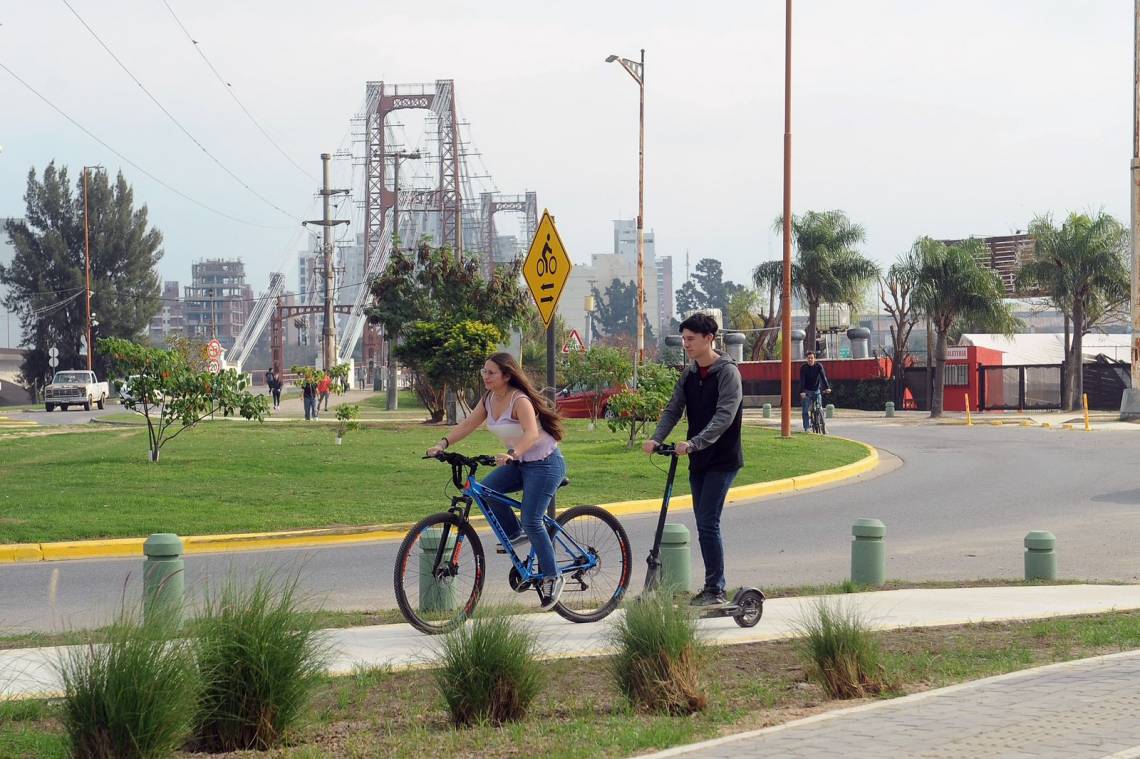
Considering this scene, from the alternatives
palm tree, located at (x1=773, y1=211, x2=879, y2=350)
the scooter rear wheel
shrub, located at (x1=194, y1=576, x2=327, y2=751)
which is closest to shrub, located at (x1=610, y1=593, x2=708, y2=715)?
shrub, located at (x1=194, y1=576, x2=327, y2=751)

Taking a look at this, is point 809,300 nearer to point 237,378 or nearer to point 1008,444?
point 1008,444

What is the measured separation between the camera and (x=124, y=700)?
509 cm

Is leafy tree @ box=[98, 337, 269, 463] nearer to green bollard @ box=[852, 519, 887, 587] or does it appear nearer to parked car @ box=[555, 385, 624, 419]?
green bollard @ box=[852, 519, 887, 587]

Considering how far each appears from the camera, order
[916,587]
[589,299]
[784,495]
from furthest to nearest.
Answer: [589,299] → [784,495] → [916,587]

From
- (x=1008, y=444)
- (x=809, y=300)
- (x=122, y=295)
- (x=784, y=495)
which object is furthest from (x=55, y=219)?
(x=784, y=495)

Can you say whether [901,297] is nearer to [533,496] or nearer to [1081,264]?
[1081,264]

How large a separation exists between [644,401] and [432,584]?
48.7 ft

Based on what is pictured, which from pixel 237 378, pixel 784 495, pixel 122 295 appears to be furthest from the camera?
pixel 122 295

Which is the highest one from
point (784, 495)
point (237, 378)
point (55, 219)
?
point (55, 219)

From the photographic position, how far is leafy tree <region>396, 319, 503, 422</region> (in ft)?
108

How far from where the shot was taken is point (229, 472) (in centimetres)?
1938

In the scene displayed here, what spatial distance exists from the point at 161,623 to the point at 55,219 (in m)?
85.2

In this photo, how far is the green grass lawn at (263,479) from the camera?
14820mm

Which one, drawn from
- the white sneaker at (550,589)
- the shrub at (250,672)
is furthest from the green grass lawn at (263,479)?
the shrub at (250,672)
